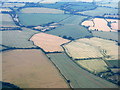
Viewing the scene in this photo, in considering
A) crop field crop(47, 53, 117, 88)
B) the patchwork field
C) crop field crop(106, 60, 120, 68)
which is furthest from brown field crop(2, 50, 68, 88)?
the patchwork field

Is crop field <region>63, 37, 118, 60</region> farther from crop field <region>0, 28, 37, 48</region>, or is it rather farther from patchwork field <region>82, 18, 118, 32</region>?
patchwork field <region>82, 18, 118, 32</region>

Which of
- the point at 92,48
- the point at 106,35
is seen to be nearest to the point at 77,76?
the point at 92,48

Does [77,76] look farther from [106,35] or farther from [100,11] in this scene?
[100,11]

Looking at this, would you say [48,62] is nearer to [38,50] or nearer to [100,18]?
[38,50]

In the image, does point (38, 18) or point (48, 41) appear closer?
point (48, 41)

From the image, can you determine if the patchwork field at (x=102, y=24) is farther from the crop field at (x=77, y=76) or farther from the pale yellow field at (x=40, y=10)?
the crop field at (x=77, y=76)

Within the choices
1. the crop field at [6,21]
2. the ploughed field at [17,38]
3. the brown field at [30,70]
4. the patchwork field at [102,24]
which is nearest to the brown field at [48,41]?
the ploughed field at [17,38]
